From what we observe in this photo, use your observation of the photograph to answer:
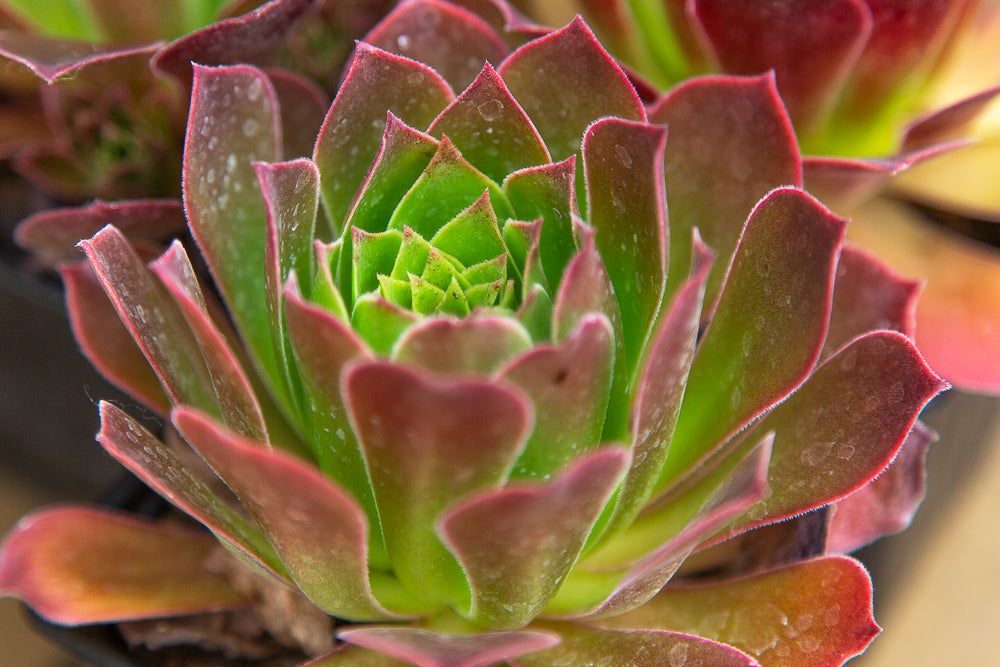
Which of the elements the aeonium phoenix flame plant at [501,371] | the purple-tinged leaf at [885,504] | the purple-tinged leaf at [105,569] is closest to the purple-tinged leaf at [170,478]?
the aeonium phoenix flame plant at [501,371]

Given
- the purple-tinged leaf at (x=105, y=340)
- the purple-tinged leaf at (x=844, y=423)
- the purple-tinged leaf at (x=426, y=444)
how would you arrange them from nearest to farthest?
the purple-tinged leaf at (x=426, y=444)
the purple-tinged leaf at (x=844, y=423)
the purple-tinged leaf at (x=105, y=340)

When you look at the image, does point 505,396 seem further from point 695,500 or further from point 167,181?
point 167,181

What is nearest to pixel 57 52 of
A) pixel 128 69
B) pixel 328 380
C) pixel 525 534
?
pixel 128 69

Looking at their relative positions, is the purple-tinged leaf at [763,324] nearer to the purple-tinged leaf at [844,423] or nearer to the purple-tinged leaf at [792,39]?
the purple-tinged leaf at [844,423]

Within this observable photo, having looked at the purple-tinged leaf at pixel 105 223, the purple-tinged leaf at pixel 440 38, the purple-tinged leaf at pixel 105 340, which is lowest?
the purple-tinged leaf at pixel 105 340

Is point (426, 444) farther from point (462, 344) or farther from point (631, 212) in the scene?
point (631, 212)

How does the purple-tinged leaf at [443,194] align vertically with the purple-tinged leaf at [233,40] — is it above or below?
below

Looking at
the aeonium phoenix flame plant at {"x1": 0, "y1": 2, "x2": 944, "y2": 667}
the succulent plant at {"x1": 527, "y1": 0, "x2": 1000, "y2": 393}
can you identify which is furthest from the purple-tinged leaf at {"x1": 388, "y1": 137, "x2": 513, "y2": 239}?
the succulent plant at {"x1": 527, "y1": 0, "x2": 1000, "y2": 393}
